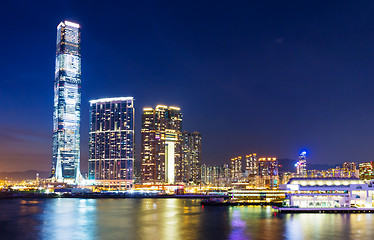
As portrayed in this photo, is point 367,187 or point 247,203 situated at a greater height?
point 367,187

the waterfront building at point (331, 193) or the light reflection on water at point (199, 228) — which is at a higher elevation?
the waterfront building at point (331, 193)

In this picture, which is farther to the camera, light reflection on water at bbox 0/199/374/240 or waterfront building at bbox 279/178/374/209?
waterfront building at bbox 279/178/374/209

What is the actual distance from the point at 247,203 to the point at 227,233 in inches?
2363

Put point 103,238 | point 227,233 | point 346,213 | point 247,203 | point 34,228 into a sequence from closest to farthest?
1. point 103,238
2. point 227,233
3. point 34,228
4. point 346,213
5. point 247,203

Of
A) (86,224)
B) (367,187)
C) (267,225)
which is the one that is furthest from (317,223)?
(86,224)

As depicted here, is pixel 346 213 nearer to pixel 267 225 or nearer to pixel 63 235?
pixel 267 225

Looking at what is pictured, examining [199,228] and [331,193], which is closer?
[199,228]

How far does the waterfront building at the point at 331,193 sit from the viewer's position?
81562 millimetres

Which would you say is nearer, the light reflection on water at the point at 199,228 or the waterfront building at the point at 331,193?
the light reflection on water at the point at 199,228

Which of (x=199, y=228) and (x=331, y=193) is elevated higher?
(x=331, y=193)

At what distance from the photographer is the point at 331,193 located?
8206 cm

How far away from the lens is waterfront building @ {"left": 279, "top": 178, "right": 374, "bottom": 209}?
268ft

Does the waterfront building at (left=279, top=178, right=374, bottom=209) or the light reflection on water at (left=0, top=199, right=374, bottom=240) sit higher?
the waterfront building at (left=279, top=178, right=374, bottom=209)

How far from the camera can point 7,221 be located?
70.9 meters
